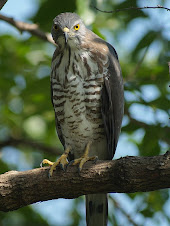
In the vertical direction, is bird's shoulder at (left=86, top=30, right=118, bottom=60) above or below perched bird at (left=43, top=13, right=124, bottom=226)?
above

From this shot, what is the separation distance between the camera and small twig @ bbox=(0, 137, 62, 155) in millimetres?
5701

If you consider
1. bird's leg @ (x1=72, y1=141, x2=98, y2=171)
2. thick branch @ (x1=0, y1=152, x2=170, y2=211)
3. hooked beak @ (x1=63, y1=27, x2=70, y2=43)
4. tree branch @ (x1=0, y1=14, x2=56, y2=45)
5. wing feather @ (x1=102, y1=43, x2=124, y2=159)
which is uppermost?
tree branch @ (x1=0, y1=14, x2=56, y2=45)

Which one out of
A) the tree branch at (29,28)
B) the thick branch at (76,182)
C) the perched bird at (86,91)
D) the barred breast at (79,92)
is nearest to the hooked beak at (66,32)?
the perched bird at (86,91)

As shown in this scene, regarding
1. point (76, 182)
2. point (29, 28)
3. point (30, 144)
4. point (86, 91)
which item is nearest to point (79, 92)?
point (86, 91)

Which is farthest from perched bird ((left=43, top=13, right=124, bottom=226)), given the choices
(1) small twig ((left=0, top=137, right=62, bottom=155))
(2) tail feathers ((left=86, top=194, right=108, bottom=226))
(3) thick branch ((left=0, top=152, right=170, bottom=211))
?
(1) small twig ((left=0, top=137, right=62, bottom=155))

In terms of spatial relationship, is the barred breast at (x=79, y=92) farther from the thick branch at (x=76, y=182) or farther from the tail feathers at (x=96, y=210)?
the thick branch at (x=76, y=182)

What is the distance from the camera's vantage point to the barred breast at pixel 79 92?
14.1 ft

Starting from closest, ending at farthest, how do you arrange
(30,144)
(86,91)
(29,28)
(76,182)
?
(76,182) < (86,91) < (29,28) < (30,144)

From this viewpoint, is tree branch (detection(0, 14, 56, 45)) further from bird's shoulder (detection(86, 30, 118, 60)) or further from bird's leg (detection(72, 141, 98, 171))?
bird's leg (detection(72, 141, 98, 171))

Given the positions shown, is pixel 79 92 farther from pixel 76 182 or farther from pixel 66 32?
pixel 76 182

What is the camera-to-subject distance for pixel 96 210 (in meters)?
4.54

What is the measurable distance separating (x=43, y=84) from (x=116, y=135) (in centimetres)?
119

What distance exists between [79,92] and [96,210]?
4.23 feet

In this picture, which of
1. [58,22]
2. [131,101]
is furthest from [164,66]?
[58,22]
